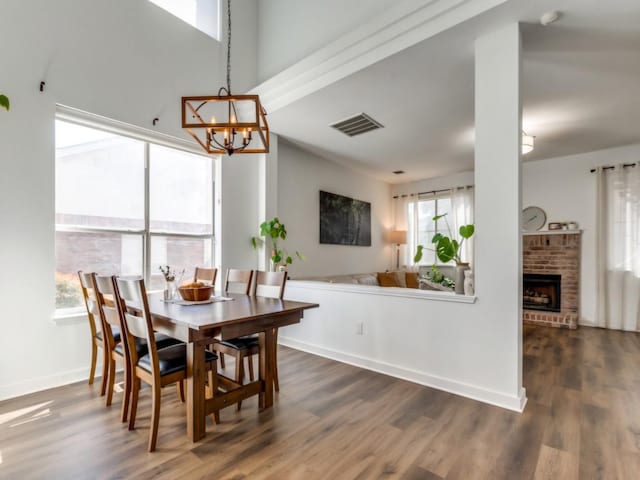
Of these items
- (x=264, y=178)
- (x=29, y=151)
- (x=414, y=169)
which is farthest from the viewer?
(x=414, y=169)

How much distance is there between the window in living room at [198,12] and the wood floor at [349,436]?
3.84m

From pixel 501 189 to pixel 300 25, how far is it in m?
2.87

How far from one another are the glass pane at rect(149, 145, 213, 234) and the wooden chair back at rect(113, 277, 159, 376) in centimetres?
170

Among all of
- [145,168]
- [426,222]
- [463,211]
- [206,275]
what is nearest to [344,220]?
[426,222]

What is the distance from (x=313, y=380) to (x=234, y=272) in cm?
121

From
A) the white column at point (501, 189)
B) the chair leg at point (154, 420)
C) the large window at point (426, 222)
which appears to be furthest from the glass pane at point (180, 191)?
the large window at point (426, 222)

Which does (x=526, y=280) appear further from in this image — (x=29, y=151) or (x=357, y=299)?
(x=29, y=151)

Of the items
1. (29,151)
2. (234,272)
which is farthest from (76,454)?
(29,151)

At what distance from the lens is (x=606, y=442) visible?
1.92 meters

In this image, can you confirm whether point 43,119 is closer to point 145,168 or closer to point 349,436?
point 145,168

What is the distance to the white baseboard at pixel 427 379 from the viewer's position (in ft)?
7.70

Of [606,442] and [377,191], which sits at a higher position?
[377,191]

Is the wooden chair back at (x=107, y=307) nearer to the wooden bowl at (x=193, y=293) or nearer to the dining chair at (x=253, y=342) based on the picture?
the wooden bowl at (x=193, y=293)

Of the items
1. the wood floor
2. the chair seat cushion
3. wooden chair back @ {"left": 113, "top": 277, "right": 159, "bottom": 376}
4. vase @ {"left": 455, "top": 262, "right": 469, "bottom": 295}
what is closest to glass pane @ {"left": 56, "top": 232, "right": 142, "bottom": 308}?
the wood floor
